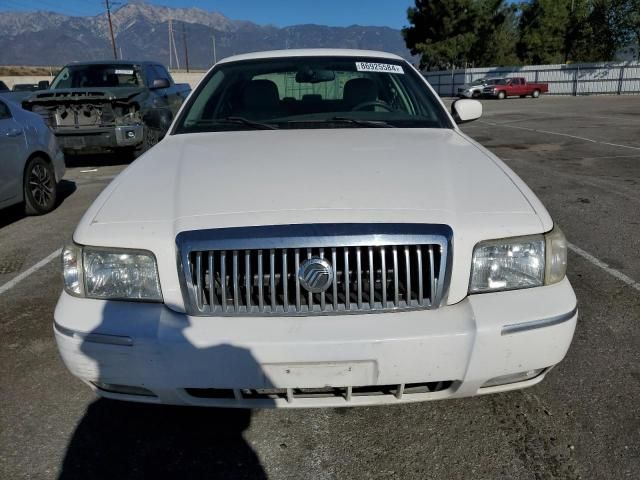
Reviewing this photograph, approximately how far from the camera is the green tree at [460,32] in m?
45.1

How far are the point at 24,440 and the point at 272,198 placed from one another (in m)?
1.46

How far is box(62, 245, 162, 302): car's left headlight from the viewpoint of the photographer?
6.40 ft

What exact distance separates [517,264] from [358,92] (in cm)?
194

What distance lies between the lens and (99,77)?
9.51m

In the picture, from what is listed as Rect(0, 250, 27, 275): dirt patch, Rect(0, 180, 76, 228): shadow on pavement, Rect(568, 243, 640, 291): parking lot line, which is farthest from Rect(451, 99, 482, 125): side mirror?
Rect(0, 180, 76, 228): shadow on pavement

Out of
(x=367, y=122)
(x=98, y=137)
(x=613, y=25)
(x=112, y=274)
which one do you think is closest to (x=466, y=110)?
(x=367, y=122)

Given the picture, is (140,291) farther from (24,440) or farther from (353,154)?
(353,154)

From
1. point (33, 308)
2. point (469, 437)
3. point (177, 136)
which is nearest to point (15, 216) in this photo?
point (33, 308)

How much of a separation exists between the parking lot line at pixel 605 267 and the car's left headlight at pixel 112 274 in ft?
10.7

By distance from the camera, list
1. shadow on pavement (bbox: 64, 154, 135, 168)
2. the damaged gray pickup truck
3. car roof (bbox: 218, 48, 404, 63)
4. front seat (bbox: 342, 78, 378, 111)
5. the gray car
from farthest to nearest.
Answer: shadow on pavement (bbox: 64, 154, 135, 168) < the damaged gray pickup truck < the gray car < car roof (bbox: 218, 48, 404, 63) < front seat (bbox: 342, 78, 378, 111)

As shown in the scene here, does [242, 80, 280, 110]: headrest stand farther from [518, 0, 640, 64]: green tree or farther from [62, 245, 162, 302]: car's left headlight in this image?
[518, 0, 640, 64]: green tree

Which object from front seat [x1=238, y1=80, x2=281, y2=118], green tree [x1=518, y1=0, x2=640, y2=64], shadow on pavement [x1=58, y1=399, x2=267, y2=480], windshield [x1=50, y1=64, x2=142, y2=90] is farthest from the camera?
green tree [x1=518, y1=0, x2=640, y2=64]

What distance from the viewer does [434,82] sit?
4500 centimetres

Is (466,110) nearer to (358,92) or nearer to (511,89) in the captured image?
(358,92)
